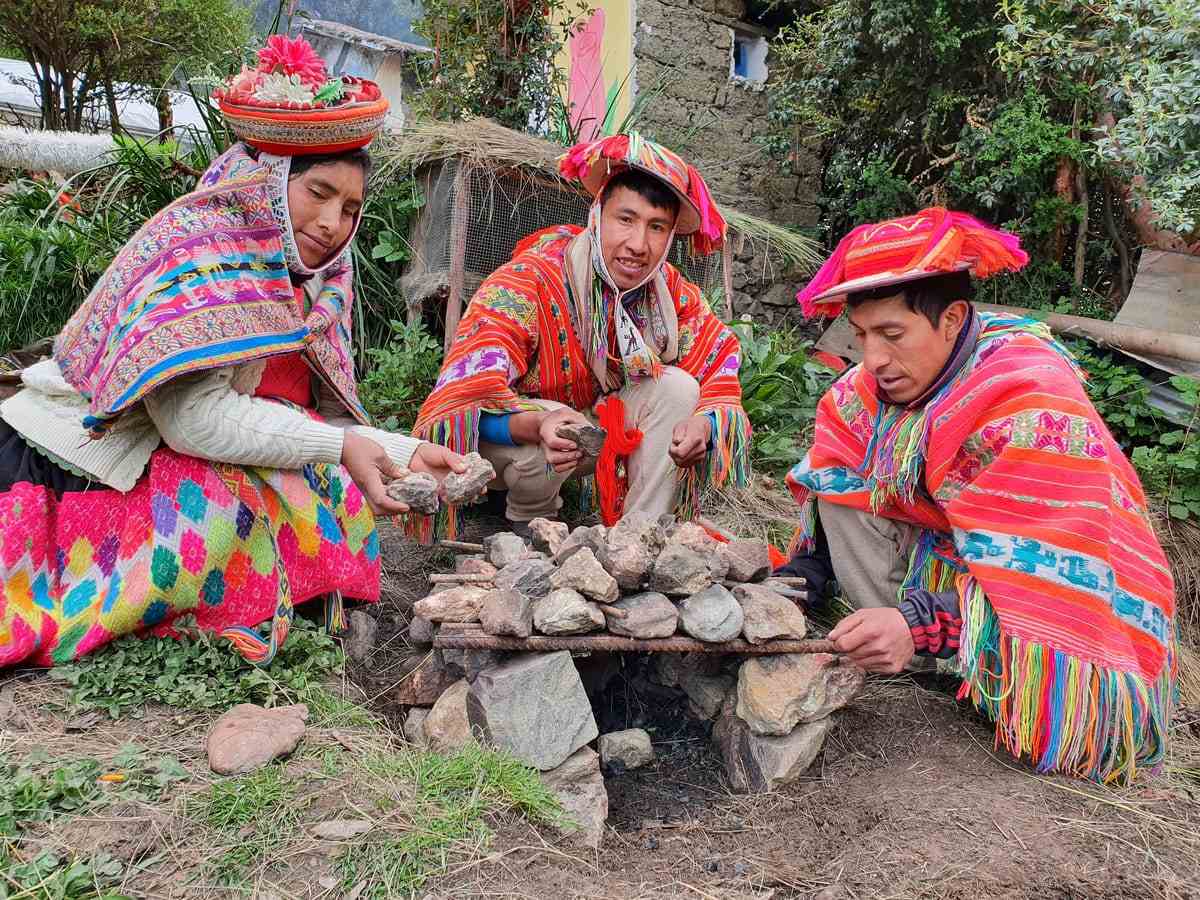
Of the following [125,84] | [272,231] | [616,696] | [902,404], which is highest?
[125,84]

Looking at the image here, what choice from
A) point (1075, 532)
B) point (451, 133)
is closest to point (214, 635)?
point (1075, 532)

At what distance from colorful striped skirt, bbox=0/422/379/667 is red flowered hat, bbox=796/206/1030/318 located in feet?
5.36

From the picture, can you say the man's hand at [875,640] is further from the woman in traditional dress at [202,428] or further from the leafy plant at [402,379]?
the leafy plant at [402,379]

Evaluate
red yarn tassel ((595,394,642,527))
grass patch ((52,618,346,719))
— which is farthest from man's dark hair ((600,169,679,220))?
grass patch ((52,618,346,719))

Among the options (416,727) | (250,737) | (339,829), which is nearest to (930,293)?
(416,727)

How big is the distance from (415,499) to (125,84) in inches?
549

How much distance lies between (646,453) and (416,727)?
50.9 inches

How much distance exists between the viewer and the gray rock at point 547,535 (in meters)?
2.37

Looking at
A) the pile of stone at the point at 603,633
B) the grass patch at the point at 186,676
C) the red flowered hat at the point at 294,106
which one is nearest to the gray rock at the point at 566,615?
the pile of stone at the point at 603,633

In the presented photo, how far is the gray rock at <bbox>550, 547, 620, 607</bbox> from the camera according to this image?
203 cm

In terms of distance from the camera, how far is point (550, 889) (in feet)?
5.41

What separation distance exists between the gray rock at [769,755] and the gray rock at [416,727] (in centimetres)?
78

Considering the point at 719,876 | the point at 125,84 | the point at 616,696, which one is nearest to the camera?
the point at 719,876

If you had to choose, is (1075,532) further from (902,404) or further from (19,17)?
(19,17)
